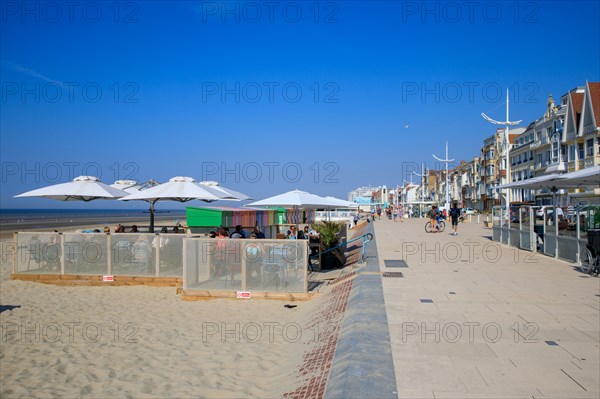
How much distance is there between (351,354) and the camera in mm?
5316

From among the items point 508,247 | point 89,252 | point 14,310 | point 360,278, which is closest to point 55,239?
point 89,252

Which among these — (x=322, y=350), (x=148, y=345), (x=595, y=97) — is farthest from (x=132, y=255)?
(x=595, y=97)

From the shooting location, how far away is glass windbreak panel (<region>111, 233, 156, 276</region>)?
1208 centimetres

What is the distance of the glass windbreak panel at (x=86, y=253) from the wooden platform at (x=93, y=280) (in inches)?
7.4

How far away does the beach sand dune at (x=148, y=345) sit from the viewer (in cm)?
578

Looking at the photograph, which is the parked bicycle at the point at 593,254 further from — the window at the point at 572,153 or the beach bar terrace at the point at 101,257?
the window at the point at 572,153

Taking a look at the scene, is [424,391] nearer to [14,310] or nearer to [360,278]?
[360,278]

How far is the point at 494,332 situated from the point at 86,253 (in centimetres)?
1052

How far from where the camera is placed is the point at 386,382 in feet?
14.8

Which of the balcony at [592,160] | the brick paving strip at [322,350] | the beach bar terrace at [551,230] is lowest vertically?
the brick paving strip at [322,350]

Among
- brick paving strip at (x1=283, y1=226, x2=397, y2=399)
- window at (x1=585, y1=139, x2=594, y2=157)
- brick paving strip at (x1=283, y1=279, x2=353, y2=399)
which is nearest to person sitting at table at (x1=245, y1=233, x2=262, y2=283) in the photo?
brick paving strip at (x1=283, y1=279, x2=353, y2=399)

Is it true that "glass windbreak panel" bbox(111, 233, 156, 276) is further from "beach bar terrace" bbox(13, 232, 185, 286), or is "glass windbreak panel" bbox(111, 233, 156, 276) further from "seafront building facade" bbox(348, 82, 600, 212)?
"seafront building facade" bbox(348, 82, 600, 212)

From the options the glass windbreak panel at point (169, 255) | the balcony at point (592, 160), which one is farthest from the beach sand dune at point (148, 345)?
the balcony at point (592, 160)

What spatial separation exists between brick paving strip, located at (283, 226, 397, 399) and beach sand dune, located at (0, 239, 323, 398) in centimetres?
30
